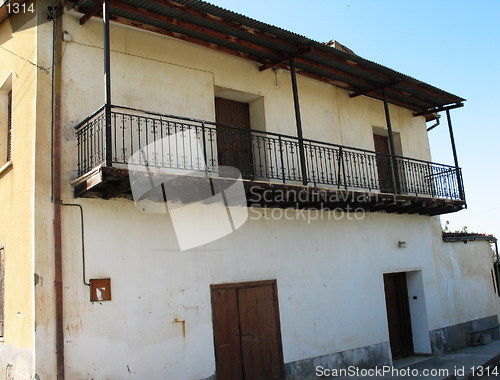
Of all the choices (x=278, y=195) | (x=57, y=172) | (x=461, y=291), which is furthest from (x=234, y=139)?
(x=461, y=291)

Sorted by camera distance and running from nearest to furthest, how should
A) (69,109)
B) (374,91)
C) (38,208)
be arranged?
(38,208)
(69,109)
(374,91)

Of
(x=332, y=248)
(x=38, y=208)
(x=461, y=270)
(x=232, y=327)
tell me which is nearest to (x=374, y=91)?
(x=332, y=248)

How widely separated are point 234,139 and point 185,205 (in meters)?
2.09

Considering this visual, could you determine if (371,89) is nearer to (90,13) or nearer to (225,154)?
(225,154)

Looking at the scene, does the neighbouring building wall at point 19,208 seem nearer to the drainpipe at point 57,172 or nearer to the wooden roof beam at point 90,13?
the drainpipe at point 57,172

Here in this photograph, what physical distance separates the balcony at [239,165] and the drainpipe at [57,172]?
0.33 meters

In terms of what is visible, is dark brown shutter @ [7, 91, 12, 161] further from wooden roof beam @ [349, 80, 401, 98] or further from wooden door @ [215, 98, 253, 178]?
wooden roof beam @ [349, 80, 401, 98]

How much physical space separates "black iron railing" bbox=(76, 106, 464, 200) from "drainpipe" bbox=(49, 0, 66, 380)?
0.36 m

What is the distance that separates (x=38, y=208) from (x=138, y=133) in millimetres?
2100

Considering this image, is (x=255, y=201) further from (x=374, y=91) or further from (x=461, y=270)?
(x=461, y=270)

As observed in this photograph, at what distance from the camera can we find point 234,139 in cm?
1055

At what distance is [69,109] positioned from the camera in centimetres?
823

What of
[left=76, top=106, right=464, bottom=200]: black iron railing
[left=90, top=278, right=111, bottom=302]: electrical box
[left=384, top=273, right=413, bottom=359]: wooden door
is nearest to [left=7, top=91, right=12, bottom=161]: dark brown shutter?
[left=76, top=106, right=464, bottom=200]: black iron railing

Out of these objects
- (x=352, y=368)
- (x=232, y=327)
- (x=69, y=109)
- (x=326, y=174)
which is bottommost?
(x=352, y=368)
